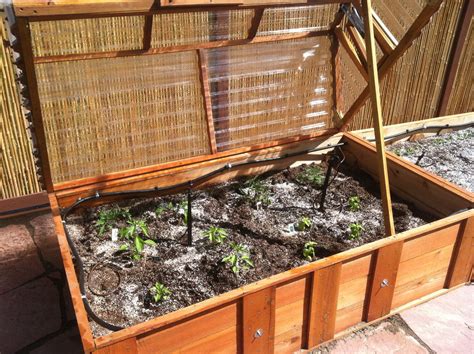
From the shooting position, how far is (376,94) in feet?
8.55

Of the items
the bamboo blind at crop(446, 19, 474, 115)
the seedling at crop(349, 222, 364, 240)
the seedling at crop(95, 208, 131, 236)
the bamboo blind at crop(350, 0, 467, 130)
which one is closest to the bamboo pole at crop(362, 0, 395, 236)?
the seedling at crop(349, 222, 364, 240)

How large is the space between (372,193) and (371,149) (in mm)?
391

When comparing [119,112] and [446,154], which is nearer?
[119,112]

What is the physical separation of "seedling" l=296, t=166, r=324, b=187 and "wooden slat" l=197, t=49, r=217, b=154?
2.69 feet

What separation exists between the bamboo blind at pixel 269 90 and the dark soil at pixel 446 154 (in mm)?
1082

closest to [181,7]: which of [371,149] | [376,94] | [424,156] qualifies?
[376,94]

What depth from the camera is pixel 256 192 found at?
11.9 feet

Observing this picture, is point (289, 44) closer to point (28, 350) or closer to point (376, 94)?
point (376, 94)

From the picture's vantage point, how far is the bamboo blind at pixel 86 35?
2.82m

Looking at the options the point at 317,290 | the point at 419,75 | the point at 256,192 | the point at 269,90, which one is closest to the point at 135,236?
the point at 256,192

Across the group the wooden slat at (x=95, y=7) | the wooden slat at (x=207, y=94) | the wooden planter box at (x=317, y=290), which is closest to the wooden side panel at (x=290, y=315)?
the wooden planter box at (x=317, y=290)

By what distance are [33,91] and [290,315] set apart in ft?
6.26

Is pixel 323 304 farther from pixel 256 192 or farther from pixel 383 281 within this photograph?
pixel 256 192

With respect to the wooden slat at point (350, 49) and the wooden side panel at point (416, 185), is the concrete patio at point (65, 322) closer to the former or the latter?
the wooden side panel at point (416, 185)
